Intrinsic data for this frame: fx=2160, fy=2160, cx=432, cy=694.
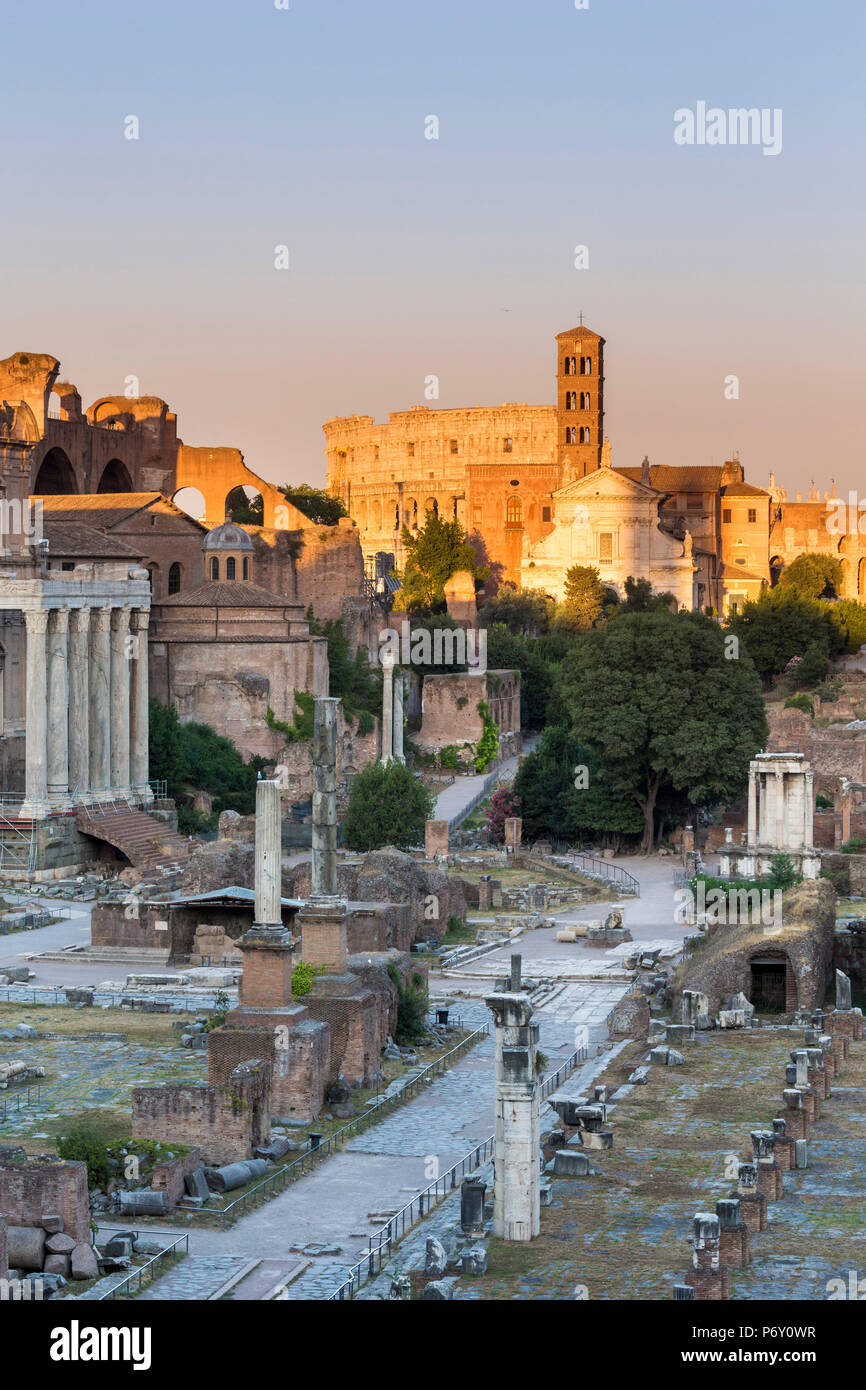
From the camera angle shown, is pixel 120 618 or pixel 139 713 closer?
pixel 120 618

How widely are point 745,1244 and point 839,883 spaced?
30.3 metres

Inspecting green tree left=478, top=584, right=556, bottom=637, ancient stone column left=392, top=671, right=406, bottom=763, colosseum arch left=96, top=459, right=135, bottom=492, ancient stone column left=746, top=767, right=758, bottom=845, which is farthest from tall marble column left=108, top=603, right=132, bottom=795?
green tree left=478, top=584, right=556, bottom=637

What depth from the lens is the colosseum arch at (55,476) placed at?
7131 cm

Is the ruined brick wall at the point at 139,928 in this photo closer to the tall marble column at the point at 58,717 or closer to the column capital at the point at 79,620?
the tall marble column at the point at 58,717

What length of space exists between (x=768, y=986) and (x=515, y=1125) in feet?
56.3

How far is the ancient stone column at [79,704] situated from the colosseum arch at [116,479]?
24914 mm

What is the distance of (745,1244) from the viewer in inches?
779

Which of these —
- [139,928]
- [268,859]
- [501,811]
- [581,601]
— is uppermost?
[581,601]

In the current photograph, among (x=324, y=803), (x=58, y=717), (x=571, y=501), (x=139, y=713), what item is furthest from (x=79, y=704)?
(x=571, y=501)

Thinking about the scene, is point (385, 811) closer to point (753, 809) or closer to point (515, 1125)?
point (753, 809)

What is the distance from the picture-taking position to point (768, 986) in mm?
37719

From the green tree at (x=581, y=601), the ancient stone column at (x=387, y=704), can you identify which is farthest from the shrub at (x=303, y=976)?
the green tree at (x=581, y=601)

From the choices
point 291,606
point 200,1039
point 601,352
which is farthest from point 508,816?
point 601,352
